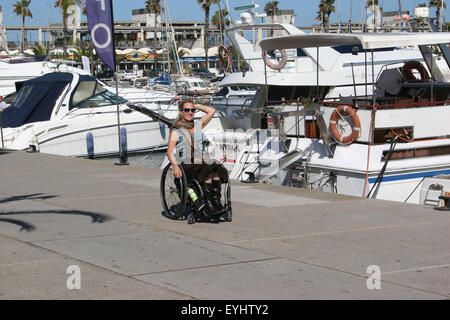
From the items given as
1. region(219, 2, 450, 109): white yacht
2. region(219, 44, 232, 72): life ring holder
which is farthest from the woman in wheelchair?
region(219, 44, 232, 72): life ring holder

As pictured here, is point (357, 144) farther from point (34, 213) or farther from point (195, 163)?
point (34, 213)

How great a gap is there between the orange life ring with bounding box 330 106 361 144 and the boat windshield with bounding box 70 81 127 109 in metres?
10.5

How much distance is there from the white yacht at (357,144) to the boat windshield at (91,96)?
328 inches

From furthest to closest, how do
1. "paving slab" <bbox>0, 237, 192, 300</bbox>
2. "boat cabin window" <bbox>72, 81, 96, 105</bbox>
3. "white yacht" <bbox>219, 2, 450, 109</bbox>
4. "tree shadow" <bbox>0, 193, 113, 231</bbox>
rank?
"boat cabin window" <bbox>72, 81, 96, 105</bbox> < "white yacht" <bbox>219, 2, 450, 109</bbox> < "tree shadow" <bbox>0, 193, 113, 231</bbox> < "paving slab" <bbox>0, 237, 192, 300</bbox>

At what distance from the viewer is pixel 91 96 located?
22.8m

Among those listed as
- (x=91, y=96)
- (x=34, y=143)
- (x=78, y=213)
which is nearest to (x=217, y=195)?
(x=78, y=213)

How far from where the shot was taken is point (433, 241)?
25.3 ft

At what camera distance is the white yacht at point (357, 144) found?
43.7 feet

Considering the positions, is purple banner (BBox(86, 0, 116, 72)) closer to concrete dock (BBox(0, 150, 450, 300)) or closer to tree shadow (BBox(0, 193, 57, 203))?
concrete dock (BBox(0, 150, 450, 300))

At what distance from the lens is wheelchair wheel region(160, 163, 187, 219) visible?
334 inches

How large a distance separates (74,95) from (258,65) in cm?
595

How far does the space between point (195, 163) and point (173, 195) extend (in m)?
0.95
